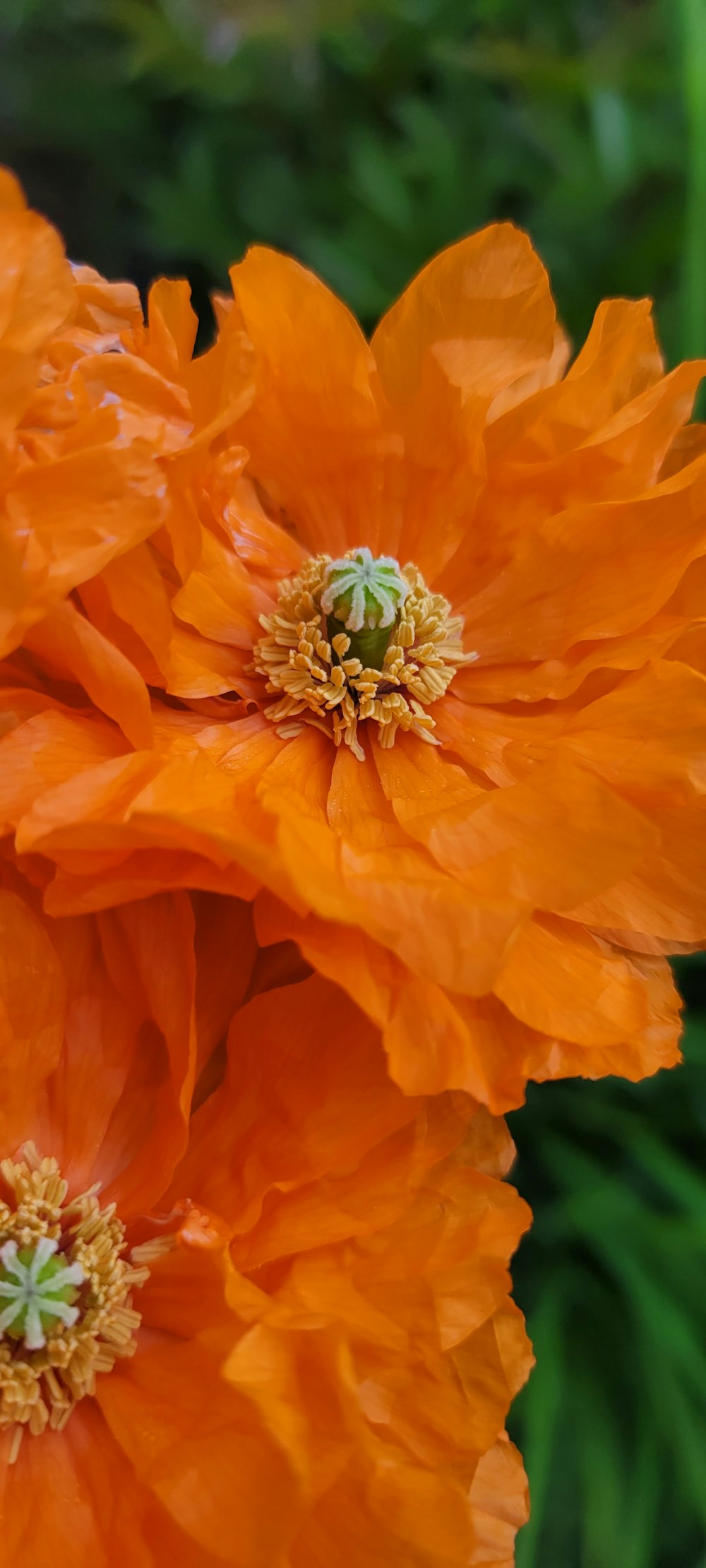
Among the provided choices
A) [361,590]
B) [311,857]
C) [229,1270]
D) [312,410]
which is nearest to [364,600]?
[361,590]

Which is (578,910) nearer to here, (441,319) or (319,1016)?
(319,1016)

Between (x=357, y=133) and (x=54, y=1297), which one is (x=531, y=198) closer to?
(x=357, y=133)

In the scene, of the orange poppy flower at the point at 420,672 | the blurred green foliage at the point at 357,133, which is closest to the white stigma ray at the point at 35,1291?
the orange poppy flower at the point at 420,672

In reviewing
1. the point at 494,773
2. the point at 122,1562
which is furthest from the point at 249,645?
the point at 122,1562

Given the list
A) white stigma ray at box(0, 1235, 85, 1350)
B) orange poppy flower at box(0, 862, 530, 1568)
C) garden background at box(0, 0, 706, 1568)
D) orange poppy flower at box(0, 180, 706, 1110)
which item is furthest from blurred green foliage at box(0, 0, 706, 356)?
white stigma ray at box(0, 1235, 85, 1350)

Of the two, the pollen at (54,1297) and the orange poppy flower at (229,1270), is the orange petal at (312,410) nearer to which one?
the orange poppy flower at (229,1270)
